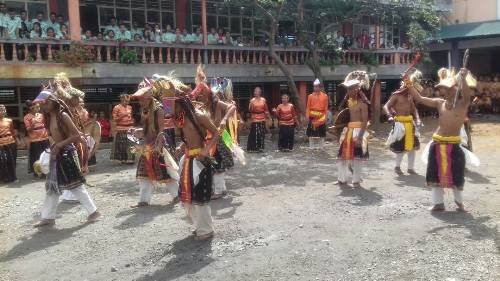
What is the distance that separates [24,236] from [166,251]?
1.92 metres

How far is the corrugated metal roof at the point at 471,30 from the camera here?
18922mm

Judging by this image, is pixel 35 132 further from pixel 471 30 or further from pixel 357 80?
pixel 471 30

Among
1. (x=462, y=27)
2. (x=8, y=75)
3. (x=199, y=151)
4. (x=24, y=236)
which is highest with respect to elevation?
(x=462, y=27)

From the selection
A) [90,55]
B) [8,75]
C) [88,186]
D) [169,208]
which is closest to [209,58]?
[90,55]

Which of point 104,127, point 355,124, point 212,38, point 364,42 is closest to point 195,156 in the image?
point 355,124

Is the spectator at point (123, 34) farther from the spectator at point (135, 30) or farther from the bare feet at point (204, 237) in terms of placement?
the bare feet at point (204, 237)

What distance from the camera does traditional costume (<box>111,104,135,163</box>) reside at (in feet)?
34.8

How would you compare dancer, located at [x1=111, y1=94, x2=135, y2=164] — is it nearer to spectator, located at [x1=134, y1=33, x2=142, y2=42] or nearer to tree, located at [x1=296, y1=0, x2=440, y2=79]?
spectator, located at [x1=134, y1=33, x2=142, y2=42]

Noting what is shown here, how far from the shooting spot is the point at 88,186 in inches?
336

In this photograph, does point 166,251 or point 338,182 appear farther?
point 338,182

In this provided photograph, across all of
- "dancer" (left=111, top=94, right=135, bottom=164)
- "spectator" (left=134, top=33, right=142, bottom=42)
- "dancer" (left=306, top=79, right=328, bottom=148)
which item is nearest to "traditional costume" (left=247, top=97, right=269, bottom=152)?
"dancer" (left=306, top=79, right=328, bottom=148)

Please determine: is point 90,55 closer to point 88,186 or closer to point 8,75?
point 8,75

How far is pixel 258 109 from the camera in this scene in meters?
12.0

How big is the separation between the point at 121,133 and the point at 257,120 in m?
3.27
